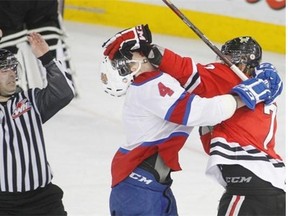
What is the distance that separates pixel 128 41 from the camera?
246 cm

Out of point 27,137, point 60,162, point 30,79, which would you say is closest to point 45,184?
point 27,137

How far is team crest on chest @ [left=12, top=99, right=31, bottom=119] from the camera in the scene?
267cm

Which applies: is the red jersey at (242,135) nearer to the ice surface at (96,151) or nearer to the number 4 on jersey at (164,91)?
the number 4 on jersey at (164,91)

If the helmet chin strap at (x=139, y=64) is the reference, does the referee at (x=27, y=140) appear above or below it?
below

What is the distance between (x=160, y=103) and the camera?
7.84ft

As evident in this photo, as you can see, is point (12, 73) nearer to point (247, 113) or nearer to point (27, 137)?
point (27, 137)

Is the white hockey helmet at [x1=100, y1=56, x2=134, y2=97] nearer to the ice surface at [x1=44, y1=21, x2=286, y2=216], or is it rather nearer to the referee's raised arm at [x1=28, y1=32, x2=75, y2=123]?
the referee's raised arm at [x1=28, y1=32, x2=75, y2=123]

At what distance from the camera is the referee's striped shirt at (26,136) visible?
265 centimetres

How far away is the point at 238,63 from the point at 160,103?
12.3 inches

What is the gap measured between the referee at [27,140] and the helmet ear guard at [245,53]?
0.49 meters

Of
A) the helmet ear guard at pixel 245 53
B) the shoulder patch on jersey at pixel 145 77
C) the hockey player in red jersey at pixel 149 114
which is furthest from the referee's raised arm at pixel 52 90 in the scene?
the helmet ear guard at pixel 245 53

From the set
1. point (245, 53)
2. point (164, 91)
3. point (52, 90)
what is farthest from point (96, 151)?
point (164, 91)

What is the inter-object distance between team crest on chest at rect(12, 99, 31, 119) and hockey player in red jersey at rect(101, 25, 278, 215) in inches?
11.7

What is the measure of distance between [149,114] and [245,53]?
0.34 m
